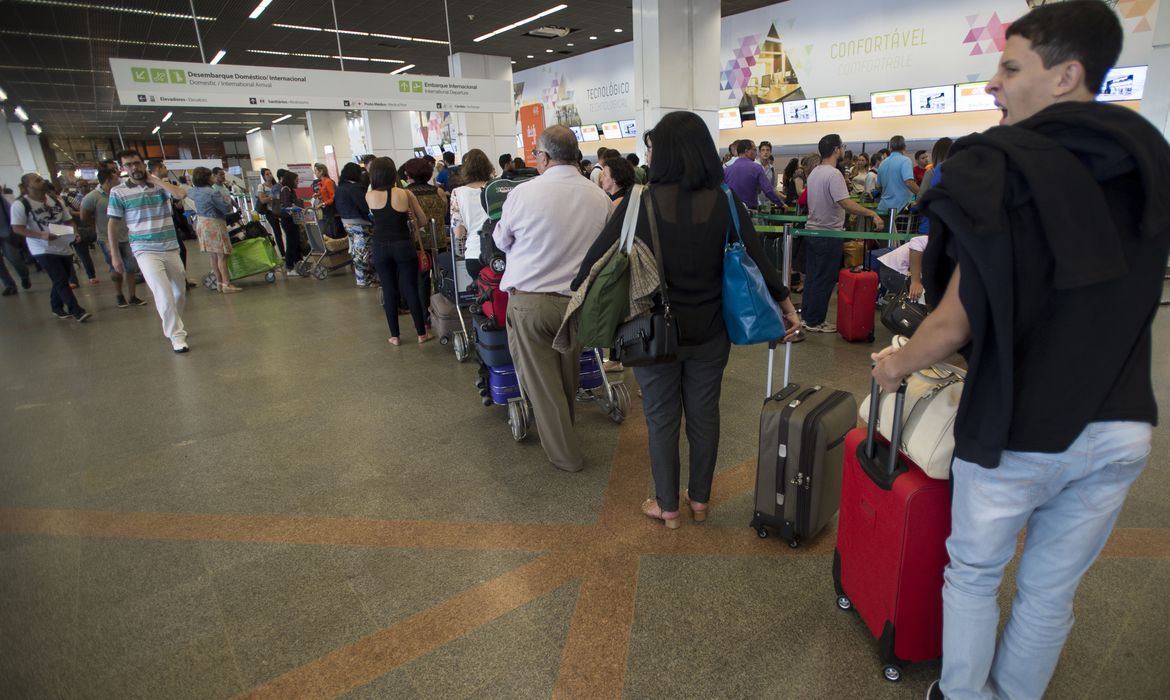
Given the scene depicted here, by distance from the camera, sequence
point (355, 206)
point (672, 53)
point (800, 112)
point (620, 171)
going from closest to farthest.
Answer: point (620, 171) → point (355, 206) → point (672, 53) → point (800, 112)

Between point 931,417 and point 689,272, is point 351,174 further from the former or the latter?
point 931,417

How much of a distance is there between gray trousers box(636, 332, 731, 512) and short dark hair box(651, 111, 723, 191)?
25.1 inches

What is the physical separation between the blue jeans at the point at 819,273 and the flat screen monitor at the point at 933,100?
732 centimetres

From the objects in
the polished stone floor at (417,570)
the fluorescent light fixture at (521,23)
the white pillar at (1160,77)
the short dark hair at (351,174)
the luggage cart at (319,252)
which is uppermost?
the fluorescent light fixture at (521,23)

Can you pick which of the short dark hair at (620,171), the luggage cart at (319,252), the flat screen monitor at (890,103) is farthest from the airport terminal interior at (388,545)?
the flat screen monitor at (890,103)

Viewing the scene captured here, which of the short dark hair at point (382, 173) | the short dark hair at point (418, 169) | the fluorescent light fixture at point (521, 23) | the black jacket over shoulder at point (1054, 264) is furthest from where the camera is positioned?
the fluorescent light fixture at point (521, 23)

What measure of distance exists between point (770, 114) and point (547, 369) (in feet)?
42.2

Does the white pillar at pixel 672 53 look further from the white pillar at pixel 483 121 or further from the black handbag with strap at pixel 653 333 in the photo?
the black handbag with strap at pixel 653 333

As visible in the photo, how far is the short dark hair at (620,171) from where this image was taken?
12.8 feet

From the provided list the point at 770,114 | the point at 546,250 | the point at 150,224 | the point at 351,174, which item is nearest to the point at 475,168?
the point at 546,250

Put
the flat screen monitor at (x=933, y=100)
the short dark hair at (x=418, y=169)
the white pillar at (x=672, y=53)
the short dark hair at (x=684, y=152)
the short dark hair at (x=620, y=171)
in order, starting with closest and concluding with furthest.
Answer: the short dark hair at (x=684, y=152), the short dark hair at (x=620, y=171), the short dark hair at (x=418, y=169), the white pillar at (x=672, y=53), the flat screen monitor at (x=933, y=100)

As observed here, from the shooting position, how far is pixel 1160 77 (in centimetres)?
771

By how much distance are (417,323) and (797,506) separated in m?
4.43

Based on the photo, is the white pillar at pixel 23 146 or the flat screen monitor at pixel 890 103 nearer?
the flat screen monitor at pixel 890 103
